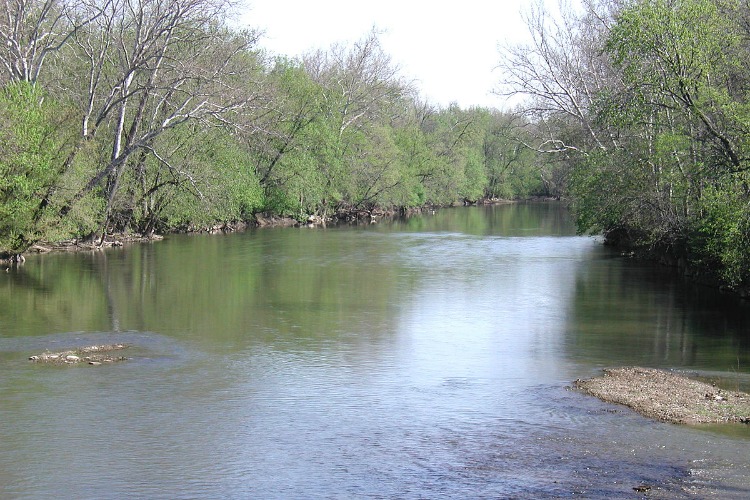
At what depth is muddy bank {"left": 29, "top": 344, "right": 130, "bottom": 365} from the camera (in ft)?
56.1

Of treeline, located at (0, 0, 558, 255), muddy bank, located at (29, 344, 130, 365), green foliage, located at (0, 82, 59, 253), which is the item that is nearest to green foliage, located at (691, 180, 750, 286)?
muddy bank, located at (29, 344, 130, 365)

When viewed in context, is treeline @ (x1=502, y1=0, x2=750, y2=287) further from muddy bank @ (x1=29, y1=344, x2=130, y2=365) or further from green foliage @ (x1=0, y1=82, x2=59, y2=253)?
green foliage @ (x1=0, y1=82, x2=59, y2=253)

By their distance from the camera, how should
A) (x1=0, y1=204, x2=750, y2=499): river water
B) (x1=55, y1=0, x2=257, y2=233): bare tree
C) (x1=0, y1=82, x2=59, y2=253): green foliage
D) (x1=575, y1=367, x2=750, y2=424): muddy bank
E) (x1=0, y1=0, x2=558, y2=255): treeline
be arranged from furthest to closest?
(x1=55, y1=0, x2=257, y2=233): bare tree → (x1=0, y1=0, x2=558, y2=255): treeline → (x1=0, y1=82, x2=59, y2=253): green foliage → (x1=575, y1=367, x2=750, y2=424): muddy bank → (x1=0, y1=204, x2=750, y2=499): river water

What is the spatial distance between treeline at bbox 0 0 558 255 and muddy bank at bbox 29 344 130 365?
48.4 feet

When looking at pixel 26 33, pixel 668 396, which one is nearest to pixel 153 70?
pixel 26 33

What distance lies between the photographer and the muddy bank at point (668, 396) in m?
13.5

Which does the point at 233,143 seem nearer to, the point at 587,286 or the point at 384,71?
the point at 384,71

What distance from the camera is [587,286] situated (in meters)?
29.9

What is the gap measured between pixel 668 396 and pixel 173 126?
1200 inches

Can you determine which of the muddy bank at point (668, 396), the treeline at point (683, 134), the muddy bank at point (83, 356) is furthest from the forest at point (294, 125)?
the muddy bank at point (83, 356)

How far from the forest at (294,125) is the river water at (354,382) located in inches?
137

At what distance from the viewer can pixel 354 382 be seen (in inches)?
640

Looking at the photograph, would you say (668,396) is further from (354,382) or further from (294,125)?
(294,125)

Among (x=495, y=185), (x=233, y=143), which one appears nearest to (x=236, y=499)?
(x=233, y=143)
